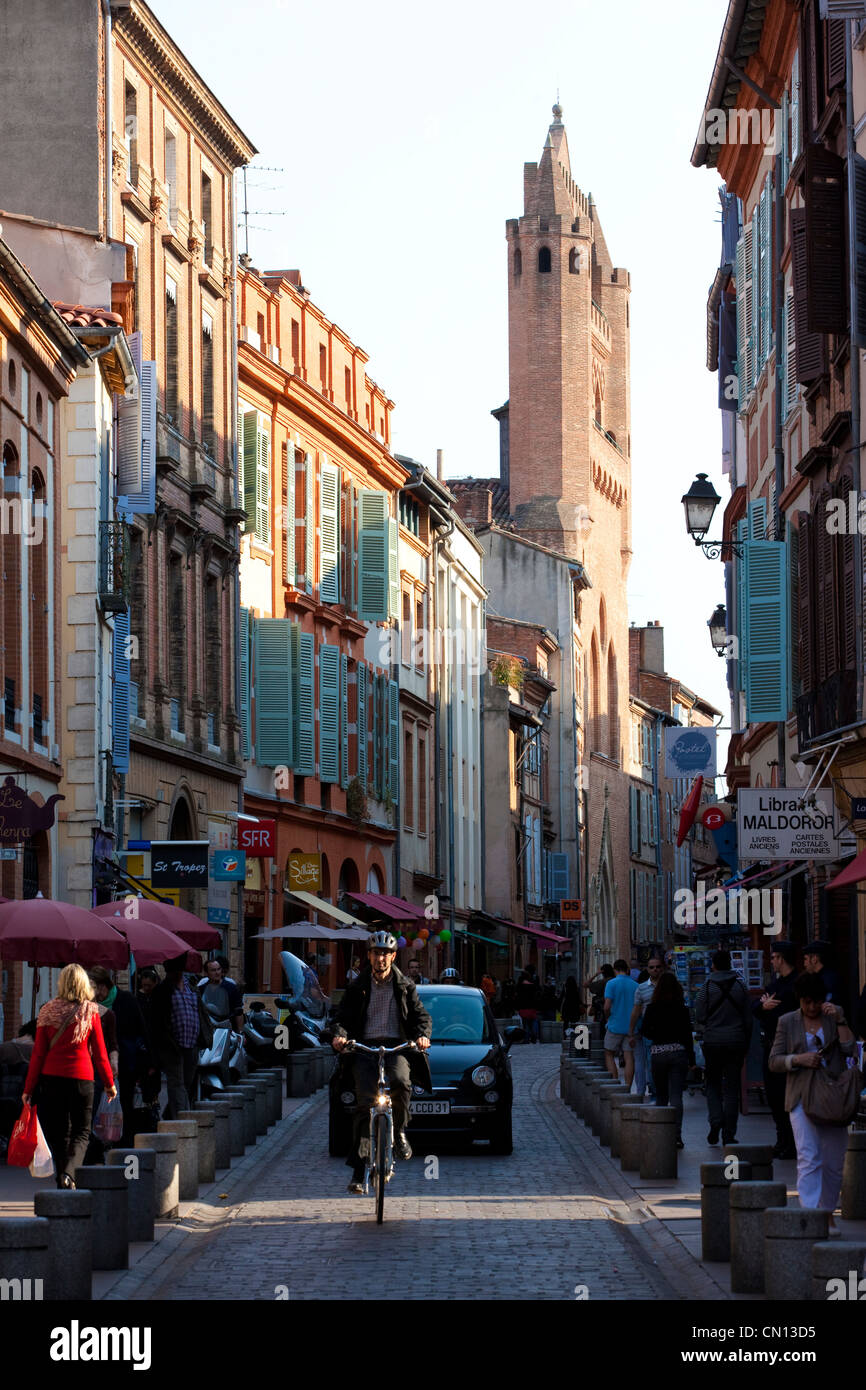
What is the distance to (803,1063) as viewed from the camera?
13516mm

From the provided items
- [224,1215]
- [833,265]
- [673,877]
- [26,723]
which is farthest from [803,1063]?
[673,877]

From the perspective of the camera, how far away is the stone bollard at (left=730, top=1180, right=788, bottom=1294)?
11.3m

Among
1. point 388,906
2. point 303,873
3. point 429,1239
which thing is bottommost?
point 429,1239

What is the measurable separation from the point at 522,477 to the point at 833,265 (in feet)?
220

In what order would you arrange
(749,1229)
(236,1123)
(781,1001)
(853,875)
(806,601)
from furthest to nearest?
(806,601), (236,1123), (853,875), (781,1001), (749,1229)

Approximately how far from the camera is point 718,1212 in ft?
41.5

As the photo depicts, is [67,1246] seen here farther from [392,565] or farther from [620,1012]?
[392,565]

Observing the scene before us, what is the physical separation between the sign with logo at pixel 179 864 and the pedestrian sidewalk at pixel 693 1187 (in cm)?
784

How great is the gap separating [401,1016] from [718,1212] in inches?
148

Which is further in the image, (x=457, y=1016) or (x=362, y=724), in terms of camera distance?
(x=362, y=724)

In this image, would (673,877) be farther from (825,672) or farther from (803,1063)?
(803,1063)

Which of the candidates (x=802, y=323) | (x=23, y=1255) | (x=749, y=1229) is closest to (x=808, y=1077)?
(x=749, y=1229)

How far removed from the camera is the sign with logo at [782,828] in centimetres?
2311

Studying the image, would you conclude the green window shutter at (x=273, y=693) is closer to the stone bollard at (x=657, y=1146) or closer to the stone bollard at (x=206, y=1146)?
the stone bollard at (x=206, y=1146)
